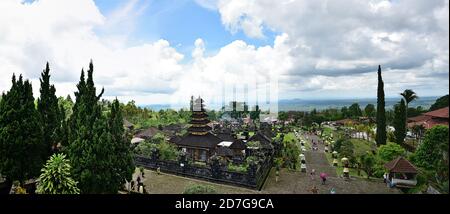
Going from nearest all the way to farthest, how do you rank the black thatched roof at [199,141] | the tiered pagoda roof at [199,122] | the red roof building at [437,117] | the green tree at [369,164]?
the red roof building at [437,117] < the green tree at [369,164] < the black thatched roof at [199,141] < the tiered pagoda roof at [199,122]

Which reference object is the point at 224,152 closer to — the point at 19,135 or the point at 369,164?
the point at 369,164

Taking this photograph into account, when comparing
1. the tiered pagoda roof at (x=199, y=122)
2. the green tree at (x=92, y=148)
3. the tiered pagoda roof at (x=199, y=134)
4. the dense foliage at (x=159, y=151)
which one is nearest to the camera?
the green tree at (x=92, y=148)

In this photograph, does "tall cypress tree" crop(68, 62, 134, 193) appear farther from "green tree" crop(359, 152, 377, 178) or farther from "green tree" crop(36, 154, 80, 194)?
"green tree" crop(359, 152, 377, 178)

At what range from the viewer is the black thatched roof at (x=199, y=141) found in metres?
20.9

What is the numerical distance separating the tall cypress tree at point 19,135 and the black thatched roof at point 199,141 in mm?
11548

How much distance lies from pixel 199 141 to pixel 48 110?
11.3m

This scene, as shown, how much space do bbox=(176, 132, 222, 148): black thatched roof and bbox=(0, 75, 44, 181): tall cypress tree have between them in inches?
455

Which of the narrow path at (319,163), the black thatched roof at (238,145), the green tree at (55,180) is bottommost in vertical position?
the narrow path at (319,163)

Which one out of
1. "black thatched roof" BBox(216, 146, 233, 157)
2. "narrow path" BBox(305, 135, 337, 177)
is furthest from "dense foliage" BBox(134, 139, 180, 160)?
"narrow path" BBox(305, 135, 337, 177)

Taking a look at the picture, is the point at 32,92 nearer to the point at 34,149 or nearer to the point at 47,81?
the point at 47,81

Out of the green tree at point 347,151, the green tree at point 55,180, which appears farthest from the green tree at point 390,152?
the green tree at point 55,180

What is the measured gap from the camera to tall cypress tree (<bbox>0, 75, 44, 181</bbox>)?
32.9ft

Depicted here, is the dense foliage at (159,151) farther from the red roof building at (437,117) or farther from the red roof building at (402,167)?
the red roof building at (437,117)

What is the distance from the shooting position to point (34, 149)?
10484mm
